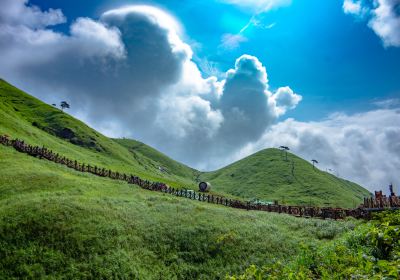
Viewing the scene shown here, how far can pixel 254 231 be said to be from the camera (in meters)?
39.7

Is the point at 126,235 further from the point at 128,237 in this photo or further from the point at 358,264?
the point at 358,264

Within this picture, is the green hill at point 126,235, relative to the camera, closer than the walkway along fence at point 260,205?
Yes

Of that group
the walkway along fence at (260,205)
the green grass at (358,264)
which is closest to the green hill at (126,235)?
the walkway along fence at (260,205)

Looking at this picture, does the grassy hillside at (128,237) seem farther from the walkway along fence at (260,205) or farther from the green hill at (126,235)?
the walkway along fence at (260,205)

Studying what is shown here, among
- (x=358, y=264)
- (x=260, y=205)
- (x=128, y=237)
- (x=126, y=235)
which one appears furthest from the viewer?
(x=260, y=205)

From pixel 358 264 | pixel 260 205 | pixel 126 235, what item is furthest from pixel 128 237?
pixel 260 205

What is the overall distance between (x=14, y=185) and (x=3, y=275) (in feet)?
73.8

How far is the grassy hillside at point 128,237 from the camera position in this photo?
1121 inches

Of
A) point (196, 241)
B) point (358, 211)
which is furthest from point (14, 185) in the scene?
point (358, 211)

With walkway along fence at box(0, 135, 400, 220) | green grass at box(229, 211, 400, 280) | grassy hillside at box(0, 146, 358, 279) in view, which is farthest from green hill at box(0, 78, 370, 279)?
green grass at box(229, 211, 400, 280)

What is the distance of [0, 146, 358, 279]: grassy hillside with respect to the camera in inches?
1121

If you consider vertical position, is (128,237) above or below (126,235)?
below

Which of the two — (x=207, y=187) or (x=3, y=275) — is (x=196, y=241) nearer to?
(x=3, y=275)

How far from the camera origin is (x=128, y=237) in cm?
3409
